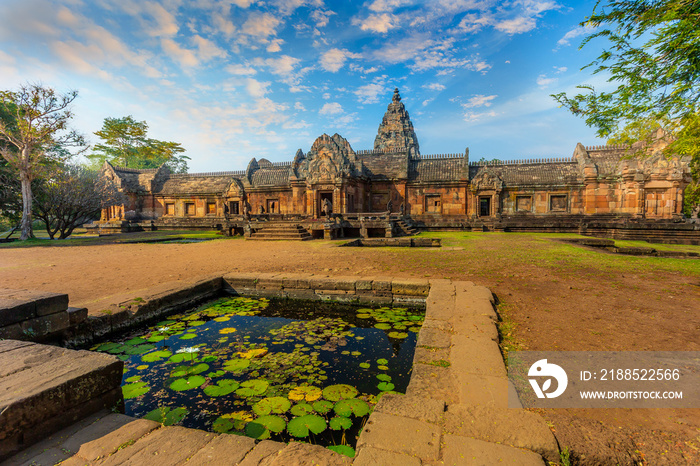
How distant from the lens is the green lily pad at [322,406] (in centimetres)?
267

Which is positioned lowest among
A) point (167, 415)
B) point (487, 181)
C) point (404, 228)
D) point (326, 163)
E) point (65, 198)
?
point (167, 415)

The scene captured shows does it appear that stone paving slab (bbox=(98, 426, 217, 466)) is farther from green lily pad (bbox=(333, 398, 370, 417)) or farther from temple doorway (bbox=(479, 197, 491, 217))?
temple doorway (bbox=(479, 197, 491, 217))

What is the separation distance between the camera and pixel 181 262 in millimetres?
8859

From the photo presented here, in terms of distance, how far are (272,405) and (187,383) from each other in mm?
1028

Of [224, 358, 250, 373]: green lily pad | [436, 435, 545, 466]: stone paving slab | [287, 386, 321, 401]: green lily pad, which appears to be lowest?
[287, 386, 321, 401]: green lily pad

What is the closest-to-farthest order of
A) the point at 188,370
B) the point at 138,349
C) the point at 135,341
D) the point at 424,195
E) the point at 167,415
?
the point at 167,415, the point at 188,370, the point at 138,349, the point at 135,341, the point at 424,195

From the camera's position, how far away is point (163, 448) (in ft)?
5.89

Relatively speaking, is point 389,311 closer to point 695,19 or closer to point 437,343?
point 437,343

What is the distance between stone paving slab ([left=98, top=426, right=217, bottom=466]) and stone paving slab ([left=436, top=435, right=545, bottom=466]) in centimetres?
143

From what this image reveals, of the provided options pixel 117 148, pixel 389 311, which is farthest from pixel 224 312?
pixel 117 148

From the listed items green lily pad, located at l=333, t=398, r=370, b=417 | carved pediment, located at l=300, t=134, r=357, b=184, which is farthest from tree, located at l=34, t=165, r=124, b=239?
green lily pad, located at l=333, t=398, r=370, b=417

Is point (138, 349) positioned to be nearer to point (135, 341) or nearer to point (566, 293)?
point (135, 341)

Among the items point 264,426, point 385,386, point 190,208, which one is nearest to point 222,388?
point 264,426

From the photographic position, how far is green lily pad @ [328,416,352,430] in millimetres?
2472
